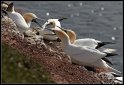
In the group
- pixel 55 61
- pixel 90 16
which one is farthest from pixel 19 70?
pixel 90 16

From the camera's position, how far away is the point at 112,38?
36.0 meters

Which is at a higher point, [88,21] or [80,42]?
[80,42]

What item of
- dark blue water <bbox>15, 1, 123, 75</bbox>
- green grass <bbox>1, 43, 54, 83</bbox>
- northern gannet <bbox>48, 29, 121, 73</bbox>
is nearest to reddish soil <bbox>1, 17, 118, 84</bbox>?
northern gannet <bbox>48, 29, 121, 73</bbox>

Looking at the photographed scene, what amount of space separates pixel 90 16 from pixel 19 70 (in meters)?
32.6

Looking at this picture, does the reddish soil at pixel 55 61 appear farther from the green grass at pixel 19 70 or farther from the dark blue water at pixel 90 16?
the dark blue water at pixel 90 16

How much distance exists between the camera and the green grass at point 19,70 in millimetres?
10242

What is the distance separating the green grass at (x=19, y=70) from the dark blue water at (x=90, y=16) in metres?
17.2

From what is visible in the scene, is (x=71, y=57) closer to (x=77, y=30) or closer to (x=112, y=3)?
(x=77, y=30)

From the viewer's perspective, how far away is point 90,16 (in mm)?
43094

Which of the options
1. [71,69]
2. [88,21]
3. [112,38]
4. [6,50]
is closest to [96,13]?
[88,21]

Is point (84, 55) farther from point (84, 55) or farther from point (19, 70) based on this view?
point (19, 70)

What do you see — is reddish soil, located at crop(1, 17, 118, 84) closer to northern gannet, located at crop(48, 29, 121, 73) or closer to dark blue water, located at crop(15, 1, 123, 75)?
northern gannet, located at crop(48, 29, 121, 73)

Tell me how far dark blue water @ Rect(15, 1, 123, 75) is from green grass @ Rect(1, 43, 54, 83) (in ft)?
56.3

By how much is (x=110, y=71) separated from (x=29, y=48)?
2.93 m
